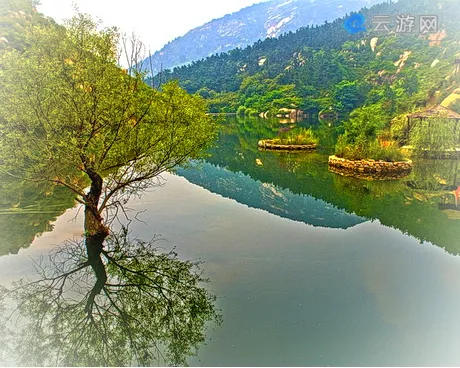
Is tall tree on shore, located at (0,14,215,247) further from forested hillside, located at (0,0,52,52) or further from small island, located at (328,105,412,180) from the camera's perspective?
forested hillside, located at (0,0,52,52)

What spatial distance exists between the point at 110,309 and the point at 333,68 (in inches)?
3794

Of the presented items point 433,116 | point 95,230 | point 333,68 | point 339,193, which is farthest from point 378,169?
point 333,68

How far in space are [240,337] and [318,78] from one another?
94538 millimetres

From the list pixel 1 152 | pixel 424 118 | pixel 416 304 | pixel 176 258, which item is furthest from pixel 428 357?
pixel 424 118

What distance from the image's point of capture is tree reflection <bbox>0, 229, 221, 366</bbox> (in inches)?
293

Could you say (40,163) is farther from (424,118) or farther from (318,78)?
(318,78)

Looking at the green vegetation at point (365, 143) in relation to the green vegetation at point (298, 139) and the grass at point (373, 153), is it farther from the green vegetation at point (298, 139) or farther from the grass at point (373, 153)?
the green vegetation at point (298, 139)

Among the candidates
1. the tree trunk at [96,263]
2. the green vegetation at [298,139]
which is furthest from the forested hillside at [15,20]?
the green vegetation at [298,139]

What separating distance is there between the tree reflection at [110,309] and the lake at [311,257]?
21.1 inches

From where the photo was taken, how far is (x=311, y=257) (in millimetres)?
11531

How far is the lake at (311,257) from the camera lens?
24.9 feet

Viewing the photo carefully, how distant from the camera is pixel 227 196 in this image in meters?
19.6

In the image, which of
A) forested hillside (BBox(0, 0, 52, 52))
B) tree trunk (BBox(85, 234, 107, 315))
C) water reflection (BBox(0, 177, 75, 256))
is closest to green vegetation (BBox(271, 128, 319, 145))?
water reflection (BBox(0, 177, 75, 256))

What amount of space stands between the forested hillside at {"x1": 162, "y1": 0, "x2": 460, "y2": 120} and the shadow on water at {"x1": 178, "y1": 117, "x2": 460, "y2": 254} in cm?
2697
